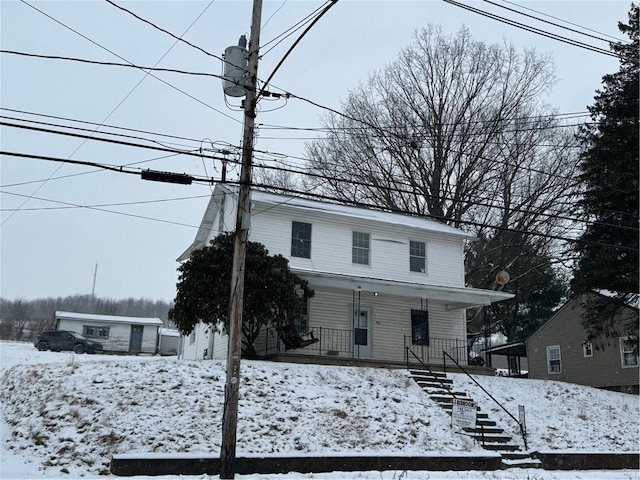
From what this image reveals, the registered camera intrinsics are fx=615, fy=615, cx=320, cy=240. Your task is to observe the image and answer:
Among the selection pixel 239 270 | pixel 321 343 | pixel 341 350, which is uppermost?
pixel 239 270

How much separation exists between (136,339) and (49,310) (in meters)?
75.7

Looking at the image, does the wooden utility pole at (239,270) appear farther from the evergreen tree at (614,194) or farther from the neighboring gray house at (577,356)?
the neighboring gray house at (577,356)

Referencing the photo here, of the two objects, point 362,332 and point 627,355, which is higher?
point 362,332

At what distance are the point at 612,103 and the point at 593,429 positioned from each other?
11519 mm

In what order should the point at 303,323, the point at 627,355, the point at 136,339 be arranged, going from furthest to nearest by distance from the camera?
the point at 136,339 < the point at 627,355 < the point at 303,323

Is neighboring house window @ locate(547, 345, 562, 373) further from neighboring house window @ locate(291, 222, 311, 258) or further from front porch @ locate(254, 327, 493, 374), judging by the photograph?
neighboring house window @ locate(291, 222, 311, 258)

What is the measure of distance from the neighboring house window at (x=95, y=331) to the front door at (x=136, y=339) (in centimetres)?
156

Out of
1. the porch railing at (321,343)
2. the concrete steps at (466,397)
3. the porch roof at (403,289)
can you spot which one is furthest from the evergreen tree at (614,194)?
the porch railing at (321,343)

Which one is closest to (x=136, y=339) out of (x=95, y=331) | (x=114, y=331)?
(x=114, y=331)

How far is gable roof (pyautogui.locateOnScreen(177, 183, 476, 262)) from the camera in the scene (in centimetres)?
2365

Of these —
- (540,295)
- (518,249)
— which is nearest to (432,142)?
(518,249)

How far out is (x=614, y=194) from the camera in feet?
70.6

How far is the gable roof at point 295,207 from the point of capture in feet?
77.6

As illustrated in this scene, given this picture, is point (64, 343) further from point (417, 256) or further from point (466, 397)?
point (466, 397)
